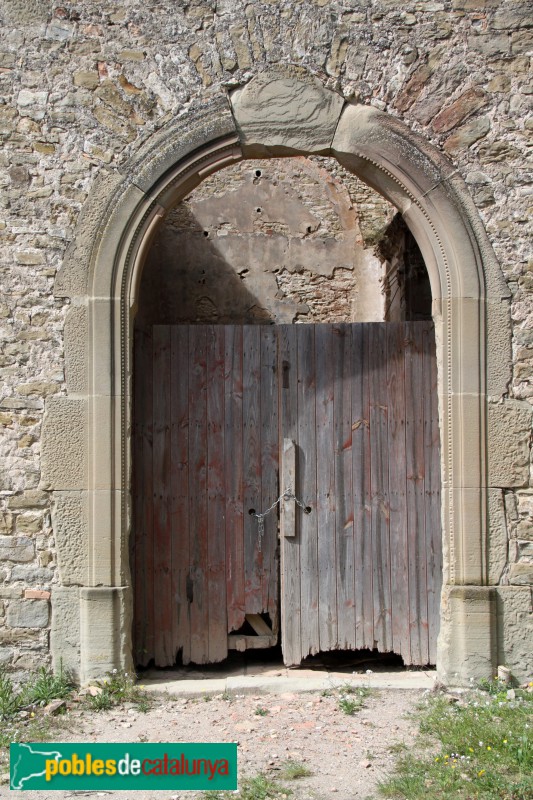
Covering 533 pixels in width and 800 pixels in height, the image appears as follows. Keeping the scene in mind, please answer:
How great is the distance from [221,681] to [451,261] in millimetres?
2747

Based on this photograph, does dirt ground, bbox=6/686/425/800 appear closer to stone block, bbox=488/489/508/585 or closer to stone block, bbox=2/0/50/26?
stone block, bbox=488/489/508/585

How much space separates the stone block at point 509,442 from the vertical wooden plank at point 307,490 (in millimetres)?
1072

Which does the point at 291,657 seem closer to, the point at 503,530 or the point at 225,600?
the point at 225,600

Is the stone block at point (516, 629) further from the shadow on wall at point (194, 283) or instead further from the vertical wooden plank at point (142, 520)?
the shadow on wall at point (194, 283)

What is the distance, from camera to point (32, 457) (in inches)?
171

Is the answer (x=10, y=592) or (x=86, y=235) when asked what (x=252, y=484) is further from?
(x=86, y=235)

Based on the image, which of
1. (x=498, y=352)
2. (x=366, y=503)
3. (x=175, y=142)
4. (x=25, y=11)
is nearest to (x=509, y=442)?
(x=498, y=352)

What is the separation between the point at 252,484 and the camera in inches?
189

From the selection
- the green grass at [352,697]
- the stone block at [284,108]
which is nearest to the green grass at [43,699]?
the green grass at [352,697]

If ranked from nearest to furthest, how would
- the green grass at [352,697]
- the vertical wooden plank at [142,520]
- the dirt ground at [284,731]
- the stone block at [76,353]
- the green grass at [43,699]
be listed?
1. the dirt ground at [284,731]
2. the green grass at [43,699]
3. the green grass at [352,697]
4. the stone block at [76,353]
5. the vertical wooden plank at [142,520]

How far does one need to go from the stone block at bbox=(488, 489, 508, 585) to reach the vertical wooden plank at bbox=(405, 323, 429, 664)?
49cm

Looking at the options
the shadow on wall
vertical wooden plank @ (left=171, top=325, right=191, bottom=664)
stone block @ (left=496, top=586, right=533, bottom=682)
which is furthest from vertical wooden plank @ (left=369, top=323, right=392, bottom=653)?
the shadow on wall

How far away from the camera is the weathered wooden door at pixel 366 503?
4734mm

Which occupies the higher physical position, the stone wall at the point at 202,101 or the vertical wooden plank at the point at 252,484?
the stone wall at the point at 202,101
